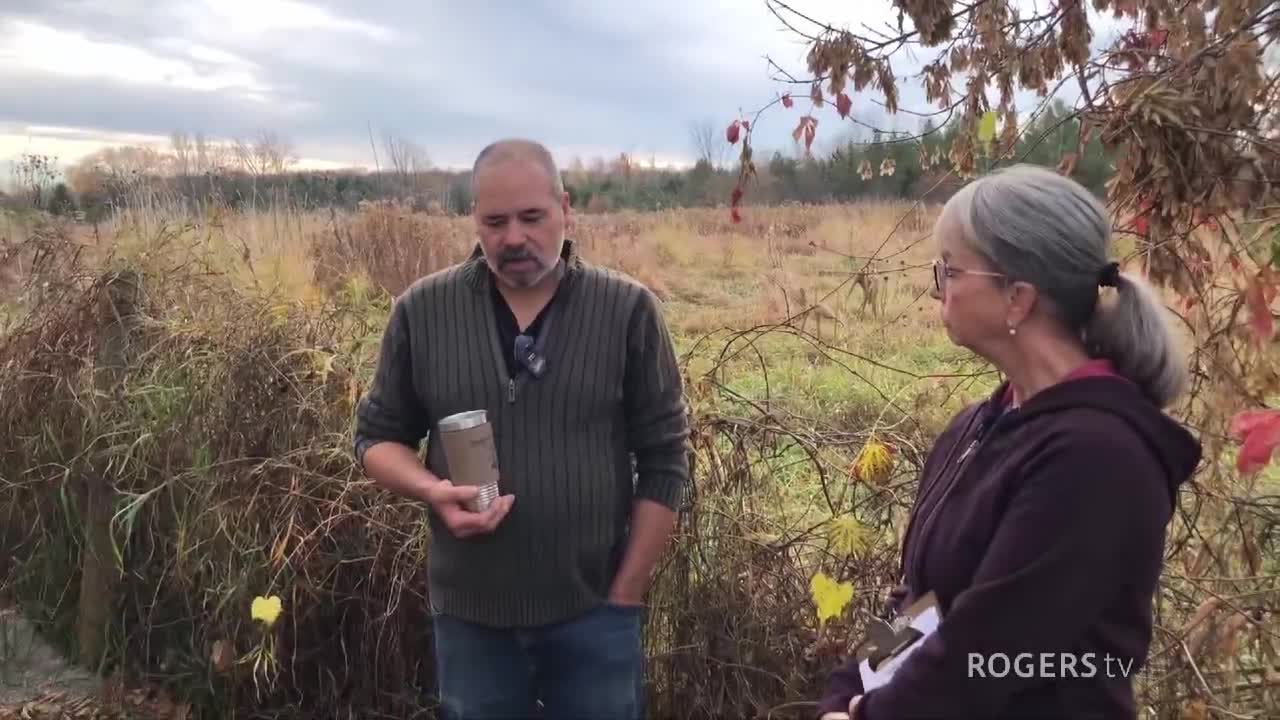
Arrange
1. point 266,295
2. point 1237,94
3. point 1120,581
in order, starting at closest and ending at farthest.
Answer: point 1120,581 → point 1237,94 → point 266,295

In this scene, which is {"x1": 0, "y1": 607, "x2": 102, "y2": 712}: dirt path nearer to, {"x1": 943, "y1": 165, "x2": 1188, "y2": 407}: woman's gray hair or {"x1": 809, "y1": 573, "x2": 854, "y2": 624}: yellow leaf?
{"x1": 809, "y1": 573, "x2": 854, "y2": 624}: yellow leaf

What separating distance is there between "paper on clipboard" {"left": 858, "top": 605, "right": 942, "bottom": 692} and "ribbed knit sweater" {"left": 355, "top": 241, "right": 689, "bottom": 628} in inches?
24.5

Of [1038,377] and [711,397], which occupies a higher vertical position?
[1038,377]

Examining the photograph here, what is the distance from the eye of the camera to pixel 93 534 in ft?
11.0

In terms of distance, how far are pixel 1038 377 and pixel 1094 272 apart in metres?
0.18

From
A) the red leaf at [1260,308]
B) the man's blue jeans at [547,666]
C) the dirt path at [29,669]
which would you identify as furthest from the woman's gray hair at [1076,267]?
the dirt path at [29,669]

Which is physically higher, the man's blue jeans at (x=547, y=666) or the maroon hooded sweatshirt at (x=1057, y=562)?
the maroon hooded sweatshirt at (x=1057, y=562)

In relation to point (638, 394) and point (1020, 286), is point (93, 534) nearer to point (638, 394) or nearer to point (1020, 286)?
point (638, 394)

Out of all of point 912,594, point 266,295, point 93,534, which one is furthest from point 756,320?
point 912,594

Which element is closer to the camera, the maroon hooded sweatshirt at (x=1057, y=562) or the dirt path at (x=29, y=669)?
the maroon hooded sweatshirt at (x=1057, y=562)

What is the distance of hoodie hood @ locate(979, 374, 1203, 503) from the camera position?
1.34m

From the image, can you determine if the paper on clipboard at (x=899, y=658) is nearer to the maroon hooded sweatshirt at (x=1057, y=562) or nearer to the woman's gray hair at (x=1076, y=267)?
the maroon hooded sweatshirt at (x=1057, y=562)

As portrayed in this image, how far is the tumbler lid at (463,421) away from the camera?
1817 millimetres

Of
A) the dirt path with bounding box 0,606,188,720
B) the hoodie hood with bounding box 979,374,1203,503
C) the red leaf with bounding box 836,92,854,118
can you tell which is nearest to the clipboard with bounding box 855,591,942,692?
the hoodie hood with bounding box 979,374,1203,503
